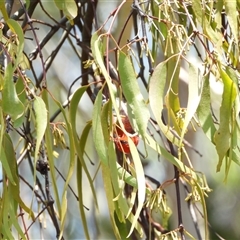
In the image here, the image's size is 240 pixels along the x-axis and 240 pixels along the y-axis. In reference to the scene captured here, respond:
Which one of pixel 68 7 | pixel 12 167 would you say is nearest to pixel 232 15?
pixel 68 7

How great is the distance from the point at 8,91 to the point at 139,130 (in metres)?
0.15

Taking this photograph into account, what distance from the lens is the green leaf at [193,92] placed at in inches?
21.5

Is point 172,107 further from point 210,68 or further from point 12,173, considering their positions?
point 12,173

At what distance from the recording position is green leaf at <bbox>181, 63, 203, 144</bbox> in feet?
1.79

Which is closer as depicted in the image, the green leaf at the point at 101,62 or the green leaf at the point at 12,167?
the green leaf at the point at 101,62

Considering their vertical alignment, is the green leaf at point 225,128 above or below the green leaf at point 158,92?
below

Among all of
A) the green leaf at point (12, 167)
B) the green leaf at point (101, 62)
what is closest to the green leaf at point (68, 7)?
the green leaf at point (101, 62)

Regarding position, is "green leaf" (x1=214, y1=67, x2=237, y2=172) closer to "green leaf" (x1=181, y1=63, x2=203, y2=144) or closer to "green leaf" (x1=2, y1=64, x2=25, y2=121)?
"green leaf" (x1=181, y1=63, x2=203, y2=144)

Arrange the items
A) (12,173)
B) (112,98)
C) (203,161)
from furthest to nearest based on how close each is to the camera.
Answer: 1. (203,161)
2. (12,173)
3. (112,98)

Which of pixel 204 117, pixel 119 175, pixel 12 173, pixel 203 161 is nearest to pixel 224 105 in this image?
pixel 204 117

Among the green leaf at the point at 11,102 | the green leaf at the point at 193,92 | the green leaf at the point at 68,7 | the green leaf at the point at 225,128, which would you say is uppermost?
the green leaf at the point at 68,7

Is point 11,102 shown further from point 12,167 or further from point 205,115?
point 205,115

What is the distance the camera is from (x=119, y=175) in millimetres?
614

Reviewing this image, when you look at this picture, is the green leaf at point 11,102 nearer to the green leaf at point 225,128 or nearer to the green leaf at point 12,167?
the green leaf at point 12,167
